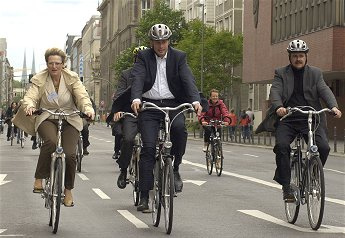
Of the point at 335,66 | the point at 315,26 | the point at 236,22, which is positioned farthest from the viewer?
the point at 236,22

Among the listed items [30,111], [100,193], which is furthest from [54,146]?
[100,193]

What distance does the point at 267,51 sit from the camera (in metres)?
63.8

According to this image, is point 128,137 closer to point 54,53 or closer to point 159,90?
point 159,90

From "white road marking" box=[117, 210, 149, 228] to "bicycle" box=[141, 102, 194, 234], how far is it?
158 mm

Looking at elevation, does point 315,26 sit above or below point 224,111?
above

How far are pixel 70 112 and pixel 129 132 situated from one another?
2.10m

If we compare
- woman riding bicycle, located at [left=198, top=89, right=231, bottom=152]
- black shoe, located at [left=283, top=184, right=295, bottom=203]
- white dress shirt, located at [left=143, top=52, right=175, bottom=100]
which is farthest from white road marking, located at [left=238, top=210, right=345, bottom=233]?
woman riding bicycle, located at [left=198, top=89, right=231, bottom=152]

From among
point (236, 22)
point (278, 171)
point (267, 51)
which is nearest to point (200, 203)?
point (278, 171)

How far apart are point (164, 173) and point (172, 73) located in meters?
1.29

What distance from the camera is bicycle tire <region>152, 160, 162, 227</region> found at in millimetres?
10310

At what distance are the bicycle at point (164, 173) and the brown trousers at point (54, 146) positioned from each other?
79cm

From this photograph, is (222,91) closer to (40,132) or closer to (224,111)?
(224,111)

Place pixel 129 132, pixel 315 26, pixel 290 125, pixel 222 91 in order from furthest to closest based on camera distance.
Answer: pixel 222 91
pixel 315 26
pixel 129 132
pixel 290 125

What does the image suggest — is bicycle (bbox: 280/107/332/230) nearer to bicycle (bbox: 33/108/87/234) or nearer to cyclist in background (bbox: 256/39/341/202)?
cyclist in background (bbox: 256/39/341/202)
